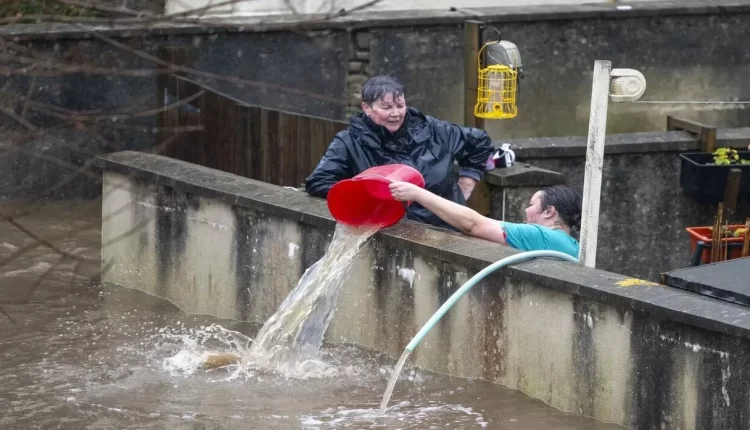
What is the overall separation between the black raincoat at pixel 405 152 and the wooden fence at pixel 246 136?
73.4 inches

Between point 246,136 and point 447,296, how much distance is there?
4462 mm

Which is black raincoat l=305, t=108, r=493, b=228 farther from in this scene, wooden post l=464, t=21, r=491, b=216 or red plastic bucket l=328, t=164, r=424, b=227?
wooden post l=464, t=21, r=491, b=216

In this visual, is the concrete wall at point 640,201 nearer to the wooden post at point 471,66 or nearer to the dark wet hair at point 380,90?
the wooden post at point 471,66

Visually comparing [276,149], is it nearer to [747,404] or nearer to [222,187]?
[222,187]

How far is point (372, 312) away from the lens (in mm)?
7227

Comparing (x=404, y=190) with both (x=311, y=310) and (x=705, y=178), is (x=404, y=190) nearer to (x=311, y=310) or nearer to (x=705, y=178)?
(x=311, y=310)

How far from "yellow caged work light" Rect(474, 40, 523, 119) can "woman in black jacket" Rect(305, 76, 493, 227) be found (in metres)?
2.43

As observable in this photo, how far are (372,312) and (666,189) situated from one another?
3.08 meters

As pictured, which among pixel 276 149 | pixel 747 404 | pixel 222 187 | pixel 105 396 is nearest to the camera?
pixel 747 404

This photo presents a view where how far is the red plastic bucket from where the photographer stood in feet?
22.4

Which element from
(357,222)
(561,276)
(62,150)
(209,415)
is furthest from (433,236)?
(62,150)

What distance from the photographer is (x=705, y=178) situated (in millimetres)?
9086

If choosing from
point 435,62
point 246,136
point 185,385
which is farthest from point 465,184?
point 435,62

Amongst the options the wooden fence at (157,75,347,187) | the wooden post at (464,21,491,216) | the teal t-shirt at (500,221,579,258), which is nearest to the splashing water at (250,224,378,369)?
the teal t-shirt at (500,221,579,258)
